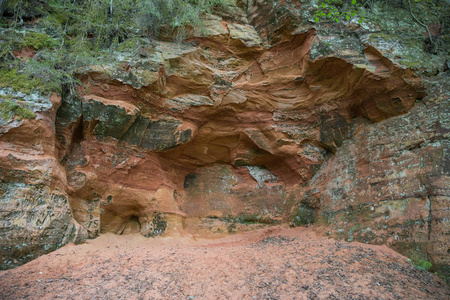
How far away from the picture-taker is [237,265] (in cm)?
537

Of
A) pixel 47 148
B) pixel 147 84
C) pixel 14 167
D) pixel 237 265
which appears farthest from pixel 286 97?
pixel 14 167

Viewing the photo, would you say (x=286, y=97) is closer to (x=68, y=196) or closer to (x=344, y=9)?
(x=344, y=9)

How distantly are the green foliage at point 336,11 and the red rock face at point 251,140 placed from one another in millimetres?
437

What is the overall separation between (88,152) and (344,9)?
7.47m

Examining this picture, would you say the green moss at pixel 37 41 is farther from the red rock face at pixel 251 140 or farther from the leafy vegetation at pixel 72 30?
the red rock face at pixel 251 140

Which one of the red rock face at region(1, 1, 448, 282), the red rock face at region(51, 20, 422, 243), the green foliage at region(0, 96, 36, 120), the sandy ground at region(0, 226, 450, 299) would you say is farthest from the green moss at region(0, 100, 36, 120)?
the sandy ground at region(0, 226, 450, 299)

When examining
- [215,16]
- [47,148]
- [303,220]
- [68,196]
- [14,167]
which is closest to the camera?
[14,167]

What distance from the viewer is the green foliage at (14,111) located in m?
5.42

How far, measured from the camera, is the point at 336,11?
7.20 meters

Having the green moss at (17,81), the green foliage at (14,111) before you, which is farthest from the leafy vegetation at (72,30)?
the green foliage at (14,111)

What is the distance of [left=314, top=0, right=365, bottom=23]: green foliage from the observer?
7210 mm

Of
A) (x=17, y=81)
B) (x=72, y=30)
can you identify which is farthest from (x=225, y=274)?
(x=72, y=30)

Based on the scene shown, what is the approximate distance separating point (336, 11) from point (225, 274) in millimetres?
6606

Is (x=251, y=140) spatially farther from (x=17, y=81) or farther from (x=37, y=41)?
(x=37, y=41)
